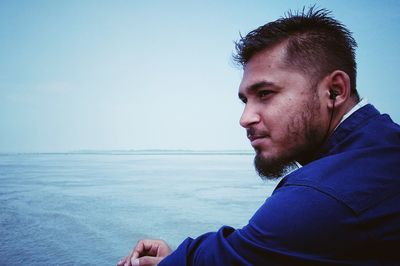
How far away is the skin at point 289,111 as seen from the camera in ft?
4.04

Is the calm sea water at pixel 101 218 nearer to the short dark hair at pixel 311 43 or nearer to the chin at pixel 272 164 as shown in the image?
the chin at pixel 272 164

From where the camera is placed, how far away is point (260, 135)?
4.24ft

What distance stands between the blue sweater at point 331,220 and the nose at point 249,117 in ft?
1.71

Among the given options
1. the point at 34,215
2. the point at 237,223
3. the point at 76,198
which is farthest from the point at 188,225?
the point at 76,198

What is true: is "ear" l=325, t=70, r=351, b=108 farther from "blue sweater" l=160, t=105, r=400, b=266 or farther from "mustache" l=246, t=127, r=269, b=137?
"blue sweater" l=160, t=105, r=400, b=266

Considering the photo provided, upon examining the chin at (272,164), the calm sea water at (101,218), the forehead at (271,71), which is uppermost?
the forehead at (271,71)

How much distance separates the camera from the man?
2.37 feet

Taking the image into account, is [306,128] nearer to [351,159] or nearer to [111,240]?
[351,159]

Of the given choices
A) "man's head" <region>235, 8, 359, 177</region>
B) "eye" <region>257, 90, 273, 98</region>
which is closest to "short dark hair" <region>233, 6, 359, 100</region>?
"man's head" <region>235, 8, 359, 177</region>

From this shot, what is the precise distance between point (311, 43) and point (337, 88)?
0.81 feet

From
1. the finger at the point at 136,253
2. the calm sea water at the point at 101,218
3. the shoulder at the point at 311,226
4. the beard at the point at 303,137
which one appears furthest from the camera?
the calm sea water at the point at 101,218

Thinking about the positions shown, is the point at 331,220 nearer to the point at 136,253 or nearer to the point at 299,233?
the point at 299,233

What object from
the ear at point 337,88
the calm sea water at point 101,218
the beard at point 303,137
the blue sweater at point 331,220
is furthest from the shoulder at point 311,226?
the calm sea water at point 101,218

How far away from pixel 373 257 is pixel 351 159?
26 centimetres
